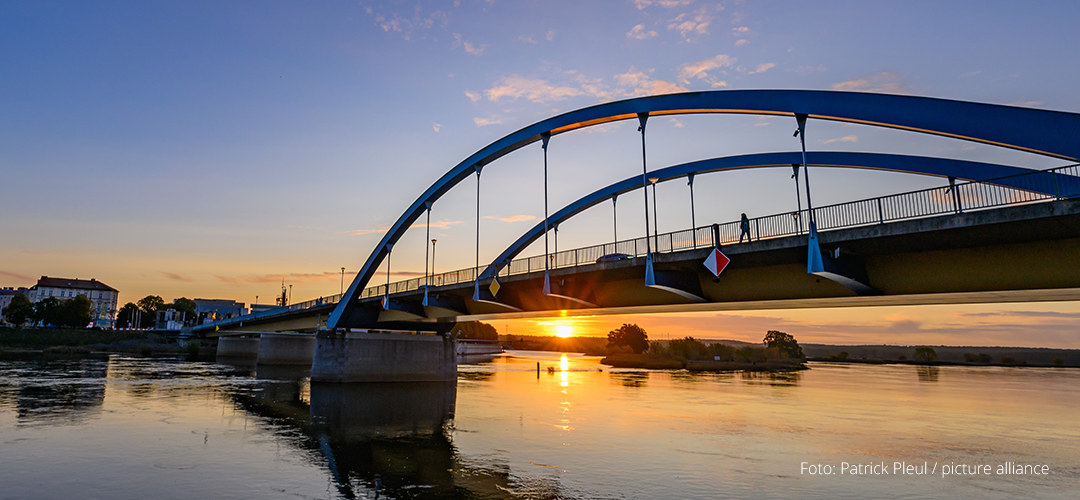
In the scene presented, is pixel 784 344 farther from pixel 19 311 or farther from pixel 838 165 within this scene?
pixel 19 311

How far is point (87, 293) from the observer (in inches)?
6112

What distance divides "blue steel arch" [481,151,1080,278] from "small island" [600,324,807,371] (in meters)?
55.4

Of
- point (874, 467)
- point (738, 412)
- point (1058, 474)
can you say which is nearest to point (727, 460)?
point (874, 467)

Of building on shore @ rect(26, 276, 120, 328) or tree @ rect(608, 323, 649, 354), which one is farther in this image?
building on shore @ rect(26, 276, 120, 328)

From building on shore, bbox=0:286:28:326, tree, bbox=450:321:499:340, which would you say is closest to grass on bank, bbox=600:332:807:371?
tree, bbox=450:321:499:340

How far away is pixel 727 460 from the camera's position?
52.2 feet

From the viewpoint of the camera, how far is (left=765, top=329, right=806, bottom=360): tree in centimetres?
11131

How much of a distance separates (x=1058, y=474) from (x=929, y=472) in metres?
3.64

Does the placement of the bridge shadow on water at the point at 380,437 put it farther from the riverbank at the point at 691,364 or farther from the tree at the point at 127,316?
the tree at the point at 127,316

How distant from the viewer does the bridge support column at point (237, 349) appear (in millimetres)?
82125

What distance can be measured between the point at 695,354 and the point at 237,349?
3003 inches

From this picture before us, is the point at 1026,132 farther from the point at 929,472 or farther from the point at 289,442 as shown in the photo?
the point at 289,442

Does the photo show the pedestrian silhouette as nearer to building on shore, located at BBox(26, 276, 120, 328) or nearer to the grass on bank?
the grass on bank

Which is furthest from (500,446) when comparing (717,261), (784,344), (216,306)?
(216,306)
